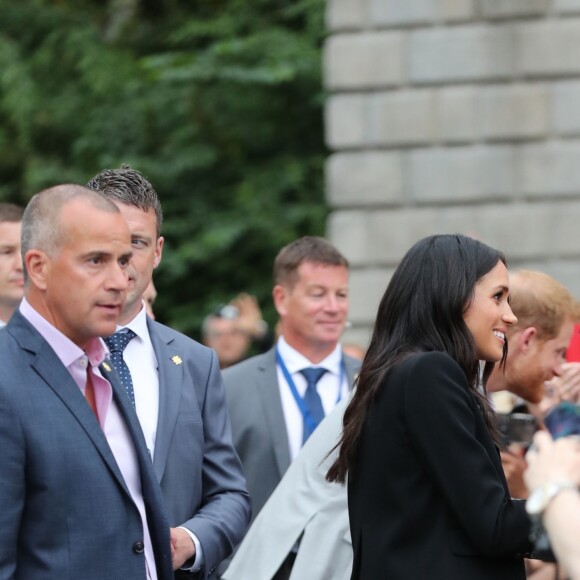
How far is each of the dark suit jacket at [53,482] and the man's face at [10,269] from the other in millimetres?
2420

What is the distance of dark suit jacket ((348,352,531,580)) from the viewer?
3.75 metres

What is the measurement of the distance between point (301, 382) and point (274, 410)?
0.38 m

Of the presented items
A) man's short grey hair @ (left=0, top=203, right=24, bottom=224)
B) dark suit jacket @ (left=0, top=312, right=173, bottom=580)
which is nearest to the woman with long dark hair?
dark suit jacket @ (left=0, top=312, right=173, bottom=580)

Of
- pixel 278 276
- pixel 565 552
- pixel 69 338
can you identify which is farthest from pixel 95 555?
pixel 278 276

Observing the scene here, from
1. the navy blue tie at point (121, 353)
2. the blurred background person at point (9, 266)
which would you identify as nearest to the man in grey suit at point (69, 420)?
the navy blue tie at point (121, 353)

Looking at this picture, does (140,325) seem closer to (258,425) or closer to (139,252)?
(139,252)

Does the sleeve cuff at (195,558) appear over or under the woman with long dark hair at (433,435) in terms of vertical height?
under

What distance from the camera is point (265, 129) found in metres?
14.3

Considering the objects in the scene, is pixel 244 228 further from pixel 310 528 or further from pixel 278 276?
pixel 310 528

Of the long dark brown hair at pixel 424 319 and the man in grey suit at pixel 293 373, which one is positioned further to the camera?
the man in grey suit at pixel 293 373

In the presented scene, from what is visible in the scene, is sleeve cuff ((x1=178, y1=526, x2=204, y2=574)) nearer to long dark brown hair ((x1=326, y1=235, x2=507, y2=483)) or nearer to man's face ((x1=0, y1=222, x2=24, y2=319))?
long dark brown hair ((x1=326, y1=235, x2=507, y2=483))

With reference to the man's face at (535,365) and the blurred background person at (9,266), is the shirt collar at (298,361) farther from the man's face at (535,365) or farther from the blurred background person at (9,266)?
the man's face at (535,365)

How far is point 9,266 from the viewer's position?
6.16 m

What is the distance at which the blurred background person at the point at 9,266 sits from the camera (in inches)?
239
